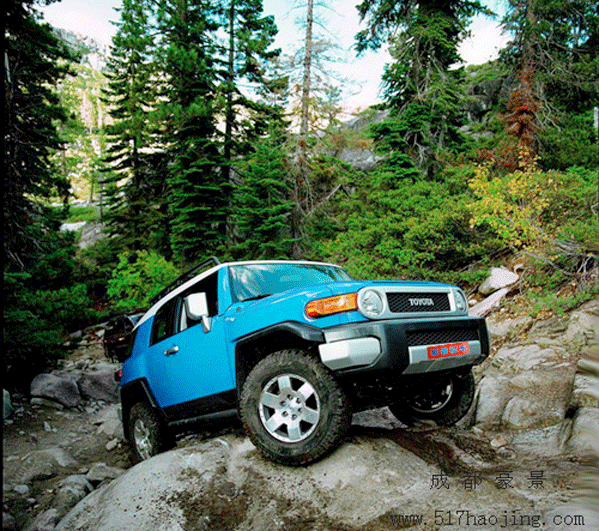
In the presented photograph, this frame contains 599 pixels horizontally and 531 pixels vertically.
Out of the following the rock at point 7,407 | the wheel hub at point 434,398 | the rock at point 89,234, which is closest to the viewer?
the wheel hub at point 434,398

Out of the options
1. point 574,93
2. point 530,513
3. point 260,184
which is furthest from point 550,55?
point 530,513

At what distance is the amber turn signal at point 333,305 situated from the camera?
3162 millimetres

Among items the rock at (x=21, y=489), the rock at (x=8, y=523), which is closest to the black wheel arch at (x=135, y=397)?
the rock at (x=21, y=489)

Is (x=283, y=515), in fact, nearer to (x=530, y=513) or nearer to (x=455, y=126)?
(x=530, y=513)

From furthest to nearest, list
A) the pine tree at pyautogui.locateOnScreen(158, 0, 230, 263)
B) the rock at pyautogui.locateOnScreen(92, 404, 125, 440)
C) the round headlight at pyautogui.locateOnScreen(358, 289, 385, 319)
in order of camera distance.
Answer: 1. the pine tree at pyautogui.locateOnScreen(158, 0, 230, 263)
2. the rock at pyautogui.locateOnScreen(92, 404, 125, 440)
3. the round headlight at pyautogui.locateOnScreen(358, 289, 385, 319)

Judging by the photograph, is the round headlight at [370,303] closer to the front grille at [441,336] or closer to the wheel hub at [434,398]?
the front grille at [441,336]

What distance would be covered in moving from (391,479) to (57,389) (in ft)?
26.2

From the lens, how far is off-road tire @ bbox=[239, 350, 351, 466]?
3051 millimetres

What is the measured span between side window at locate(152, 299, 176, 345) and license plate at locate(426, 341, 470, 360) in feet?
9.37

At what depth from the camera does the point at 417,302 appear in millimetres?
3564

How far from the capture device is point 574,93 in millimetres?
15883

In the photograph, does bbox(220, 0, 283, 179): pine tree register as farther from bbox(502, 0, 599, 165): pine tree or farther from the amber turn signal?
the amber turn signal

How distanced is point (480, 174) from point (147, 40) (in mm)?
18597

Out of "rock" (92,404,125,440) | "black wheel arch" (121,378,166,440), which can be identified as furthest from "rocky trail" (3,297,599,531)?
"rock" (92,404,125,440)
